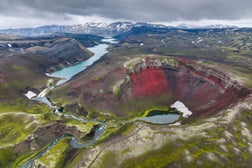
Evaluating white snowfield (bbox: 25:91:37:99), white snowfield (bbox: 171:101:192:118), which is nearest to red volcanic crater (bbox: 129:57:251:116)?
white snowfield (bbox: 171:101:192:118)

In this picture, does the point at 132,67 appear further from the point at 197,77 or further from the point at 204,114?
the point at 204,114

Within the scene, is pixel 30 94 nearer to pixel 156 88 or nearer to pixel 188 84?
pixel 156 88

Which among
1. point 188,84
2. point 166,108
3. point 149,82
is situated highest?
point 188,84

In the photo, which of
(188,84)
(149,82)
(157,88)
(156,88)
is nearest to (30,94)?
(149,82)

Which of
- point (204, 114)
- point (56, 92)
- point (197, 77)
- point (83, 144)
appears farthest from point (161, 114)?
point (56, 92)

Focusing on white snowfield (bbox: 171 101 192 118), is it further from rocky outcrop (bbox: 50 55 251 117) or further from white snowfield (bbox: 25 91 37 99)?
white snowfield (bbox: 25 91 37 99)

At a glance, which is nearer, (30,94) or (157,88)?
(157,88)
